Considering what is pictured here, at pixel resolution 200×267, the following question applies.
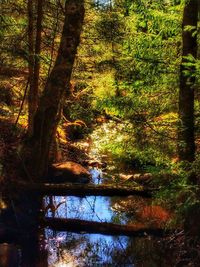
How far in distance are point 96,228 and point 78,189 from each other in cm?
171

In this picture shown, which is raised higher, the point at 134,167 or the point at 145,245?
the point at 134,167

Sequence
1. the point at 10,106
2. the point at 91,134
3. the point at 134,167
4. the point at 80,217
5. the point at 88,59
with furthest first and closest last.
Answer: the point at 91,134 → the point at 10,106 → the point at 134,167 → the point at 88,59 → the point at 80,217

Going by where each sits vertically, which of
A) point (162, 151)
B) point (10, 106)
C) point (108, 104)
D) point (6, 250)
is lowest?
point (6, 250)

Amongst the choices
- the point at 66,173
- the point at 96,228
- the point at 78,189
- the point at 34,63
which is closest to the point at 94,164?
the point at 66,173

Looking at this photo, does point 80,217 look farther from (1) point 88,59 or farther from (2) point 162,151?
(1) point 88,59

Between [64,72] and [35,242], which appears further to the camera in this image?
[64,72]

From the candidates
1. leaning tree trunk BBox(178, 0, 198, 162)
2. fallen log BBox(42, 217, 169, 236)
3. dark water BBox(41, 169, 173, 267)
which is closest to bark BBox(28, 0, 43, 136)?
fallen log BBox(42, 217, 169, 236)

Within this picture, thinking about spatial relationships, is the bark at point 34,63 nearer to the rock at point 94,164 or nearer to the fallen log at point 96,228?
the fallen log at point 96,228

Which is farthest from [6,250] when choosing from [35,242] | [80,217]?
[80,217]

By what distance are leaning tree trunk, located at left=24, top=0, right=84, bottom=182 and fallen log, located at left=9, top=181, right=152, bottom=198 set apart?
51cm

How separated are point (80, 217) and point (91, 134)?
10.2 m

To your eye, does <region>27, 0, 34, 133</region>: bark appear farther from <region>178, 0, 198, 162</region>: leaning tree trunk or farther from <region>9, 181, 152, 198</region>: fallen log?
<region>178, 0, 198, 162</region>: leaning tree trunk

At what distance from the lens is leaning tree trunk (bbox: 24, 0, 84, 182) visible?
10.4 meters

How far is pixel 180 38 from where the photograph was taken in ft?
26.4
